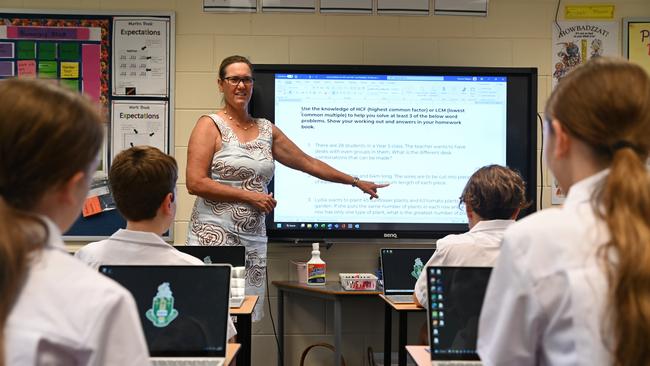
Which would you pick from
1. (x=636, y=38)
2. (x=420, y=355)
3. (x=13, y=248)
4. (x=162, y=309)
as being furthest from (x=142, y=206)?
(x=636, y=38)

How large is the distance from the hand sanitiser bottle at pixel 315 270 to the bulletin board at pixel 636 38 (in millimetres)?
2247

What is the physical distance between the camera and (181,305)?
61.8 inches

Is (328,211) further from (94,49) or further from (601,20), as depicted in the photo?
(601,20)

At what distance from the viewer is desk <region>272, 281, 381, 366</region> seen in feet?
10.5

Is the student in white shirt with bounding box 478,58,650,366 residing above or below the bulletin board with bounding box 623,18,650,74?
below

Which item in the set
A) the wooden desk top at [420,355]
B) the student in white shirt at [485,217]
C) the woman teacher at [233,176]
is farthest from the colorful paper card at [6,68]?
the wooden desk top at [420,355]

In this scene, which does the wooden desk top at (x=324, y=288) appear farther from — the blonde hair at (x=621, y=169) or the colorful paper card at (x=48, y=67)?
the blonde hair at (x=621, y=169)

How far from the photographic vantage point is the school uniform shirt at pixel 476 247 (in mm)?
2092

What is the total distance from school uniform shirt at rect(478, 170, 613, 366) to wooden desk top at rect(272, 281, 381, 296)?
2.26m

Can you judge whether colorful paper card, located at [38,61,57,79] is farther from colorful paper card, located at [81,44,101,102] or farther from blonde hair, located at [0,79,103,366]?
blonde hair, located at [0,79,103,366]

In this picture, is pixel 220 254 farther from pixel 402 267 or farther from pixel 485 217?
pixel 485 217

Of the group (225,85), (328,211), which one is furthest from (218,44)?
(328,211)

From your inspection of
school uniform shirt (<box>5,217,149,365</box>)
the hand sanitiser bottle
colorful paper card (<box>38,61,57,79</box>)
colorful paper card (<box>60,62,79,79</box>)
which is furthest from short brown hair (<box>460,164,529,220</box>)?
colorful paper card (<box>38,61,57,79</box>)

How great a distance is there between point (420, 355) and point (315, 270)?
1.79 m
